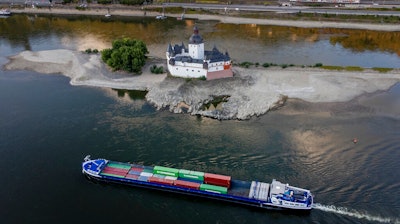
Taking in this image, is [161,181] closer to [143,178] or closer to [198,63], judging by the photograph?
[143,178]

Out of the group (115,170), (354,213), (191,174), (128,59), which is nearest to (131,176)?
(115,170)

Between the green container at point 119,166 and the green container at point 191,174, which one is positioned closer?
the green container at point 191,174

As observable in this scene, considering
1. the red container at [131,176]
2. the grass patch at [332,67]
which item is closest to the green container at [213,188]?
the red container at [131,176]

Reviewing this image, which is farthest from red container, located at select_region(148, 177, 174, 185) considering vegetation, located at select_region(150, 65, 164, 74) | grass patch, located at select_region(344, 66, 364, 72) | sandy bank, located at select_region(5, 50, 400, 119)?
grass patch, located at select_region(344, 66, 364, 72)

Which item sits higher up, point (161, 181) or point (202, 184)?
point (161, 181)

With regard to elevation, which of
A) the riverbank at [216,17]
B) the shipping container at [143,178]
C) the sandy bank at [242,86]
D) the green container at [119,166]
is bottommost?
the shipping container at [143,178]

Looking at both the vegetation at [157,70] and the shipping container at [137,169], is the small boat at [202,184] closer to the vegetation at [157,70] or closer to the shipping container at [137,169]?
the shipping container at [137,169]
